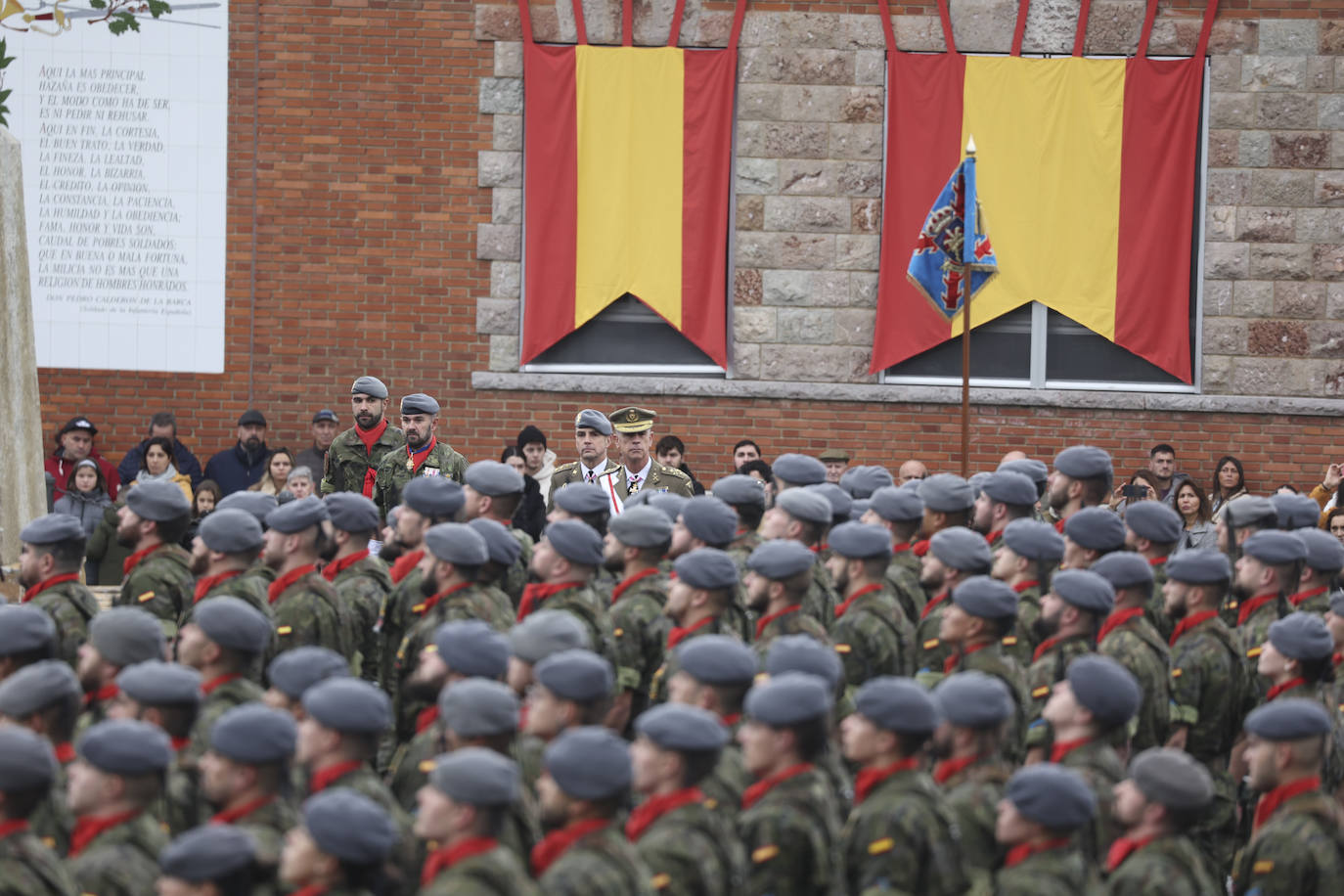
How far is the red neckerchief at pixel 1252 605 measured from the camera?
7004mm

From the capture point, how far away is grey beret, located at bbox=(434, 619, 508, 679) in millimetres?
5125

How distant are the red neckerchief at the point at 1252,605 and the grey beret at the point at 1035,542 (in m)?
0.86

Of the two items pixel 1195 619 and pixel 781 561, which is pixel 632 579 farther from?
pixel 1195 619

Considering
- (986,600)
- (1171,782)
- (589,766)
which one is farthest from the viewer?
(986,600)

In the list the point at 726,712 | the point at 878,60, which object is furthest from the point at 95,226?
the point at 726,712

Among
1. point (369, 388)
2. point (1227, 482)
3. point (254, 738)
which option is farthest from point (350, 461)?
point (254, 738)

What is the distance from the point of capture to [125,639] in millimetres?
5395

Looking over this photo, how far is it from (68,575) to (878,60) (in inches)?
321

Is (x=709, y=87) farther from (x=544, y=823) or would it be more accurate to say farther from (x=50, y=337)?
(x=544, y=823)

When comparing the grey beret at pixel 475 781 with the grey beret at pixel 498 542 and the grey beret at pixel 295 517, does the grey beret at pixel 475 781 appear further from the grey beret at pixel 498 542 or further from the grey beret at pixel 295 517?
the grey beret at pixel 295 517

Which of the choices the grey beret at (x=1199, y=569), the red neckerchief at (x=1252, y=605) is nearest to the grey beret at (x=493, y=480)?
the grey beret at (x=1199, y=569)

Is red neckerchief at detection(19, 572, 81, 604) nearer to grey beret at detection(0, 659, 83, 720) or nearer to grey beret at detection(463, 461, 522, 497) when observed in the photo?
grey beret at detection(463, 461, 522, 497)

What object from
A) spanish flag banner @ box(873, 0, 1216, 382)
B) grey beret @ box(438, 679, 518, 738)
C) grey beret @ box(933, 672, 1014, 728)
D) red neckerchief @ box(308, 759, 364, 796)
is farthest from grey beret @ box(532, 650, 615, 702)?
spanish flag banner @ box(873, 0, 1216, 382)

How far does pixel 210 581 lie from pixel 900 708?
3.40 meters
